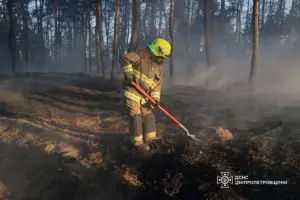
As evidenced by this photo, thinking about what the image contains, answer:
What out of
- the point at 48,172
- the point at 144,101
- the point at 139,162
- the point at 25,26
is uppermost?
the point at 25,26

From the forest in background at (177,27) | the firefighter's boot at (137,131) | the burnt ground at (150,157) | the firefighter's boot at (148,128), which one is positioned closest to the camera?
→ the burnt ground at (150,157)

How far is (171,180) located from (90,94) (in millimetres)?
9764

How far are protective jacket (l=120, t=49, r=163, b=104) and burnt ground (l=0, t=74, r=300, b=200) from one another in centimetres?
100

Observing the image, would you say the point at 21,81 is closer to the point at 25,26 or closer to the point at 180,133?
the point at 180,133

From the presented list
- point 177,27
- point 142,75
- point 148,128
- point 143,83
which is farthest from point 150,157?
point 177,27

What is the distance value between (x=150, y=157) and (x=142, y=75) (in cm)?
158

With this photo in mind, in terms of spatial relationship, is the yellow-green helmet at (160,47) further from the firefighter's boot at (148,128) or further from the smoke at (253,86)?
the smoke at (253,86)

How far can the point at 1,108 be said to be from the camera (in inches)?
403

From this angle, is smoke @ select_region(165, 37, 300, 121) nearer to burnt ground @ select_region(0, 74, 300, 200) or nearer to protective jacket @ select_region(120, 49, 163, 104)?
burnt ground @ select_region(0, 74, 300, 200)

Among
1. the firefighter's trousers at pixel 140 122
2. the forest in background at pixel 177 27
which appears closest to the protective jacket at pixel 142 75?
the firefighter's trousers at pixel 140 122

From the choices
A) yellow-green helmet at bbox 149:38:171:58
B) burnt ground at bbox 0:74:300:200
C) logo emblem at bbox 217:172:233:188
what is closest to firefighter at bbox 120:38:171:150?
yellow-green helmet at bbox 149:38:171:58

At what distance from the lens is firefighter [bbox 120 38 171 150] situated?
5.55 metres

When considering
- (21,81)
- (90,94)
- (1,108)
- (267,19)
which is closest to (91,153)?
(1,108)

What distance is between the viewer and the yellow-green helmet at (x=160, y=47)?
5.55 meters
